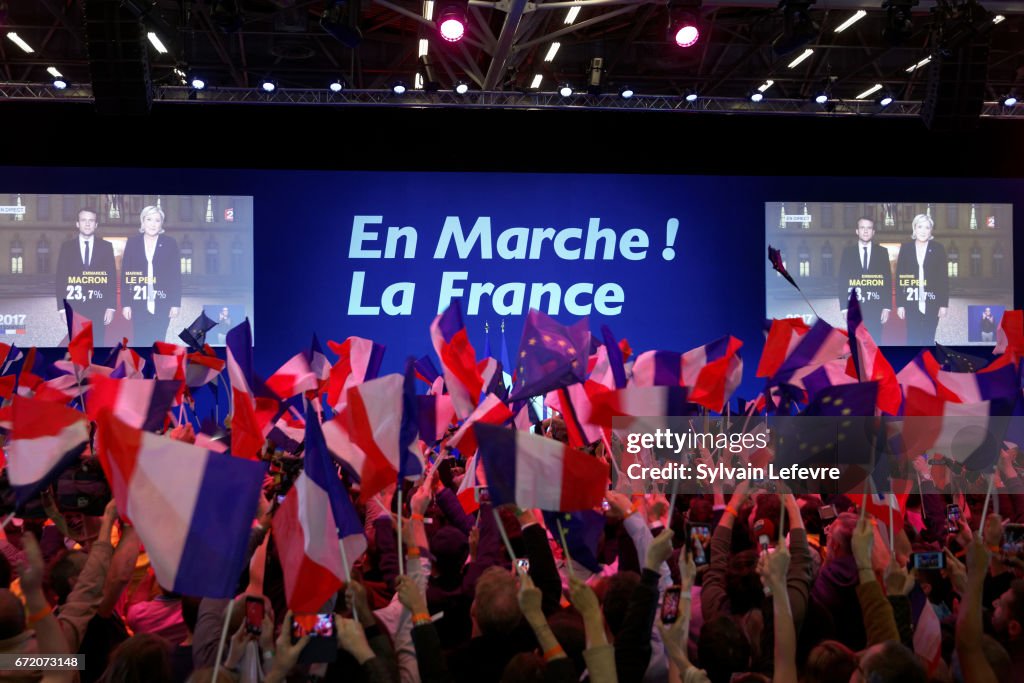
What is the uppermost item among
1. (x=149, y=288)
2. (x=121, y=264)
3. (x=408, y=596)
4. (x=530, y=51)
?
(x=530, y=51)

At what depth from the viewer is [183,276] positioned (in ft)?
42.5

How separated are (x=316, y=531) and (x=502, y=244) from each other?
1106cm

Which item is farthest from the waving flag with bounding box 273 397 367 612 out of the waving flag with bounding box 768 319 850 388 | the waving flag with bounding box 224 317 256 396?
the waving flag with bounding box 768 319 850 388

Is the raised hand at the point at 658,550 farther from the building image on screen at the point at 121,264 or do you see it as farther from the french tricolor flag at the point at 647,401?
the building image on screen at the point at 121,264

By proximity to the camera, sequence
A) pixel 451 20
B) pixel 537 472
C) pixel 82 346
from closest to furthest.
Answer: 1. pixel 537 472
2. pixel 82 346
3. pixel 451 20

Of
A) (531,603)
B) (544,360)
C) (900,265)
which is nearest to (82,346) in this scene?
(544,360)

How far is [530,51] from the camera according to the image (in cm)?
1253

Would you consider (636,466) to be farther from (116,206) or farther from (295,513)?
(116,206)

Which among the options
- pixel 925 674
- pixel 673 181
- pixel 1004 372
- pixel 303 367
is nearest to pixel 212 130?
pixel 673 181

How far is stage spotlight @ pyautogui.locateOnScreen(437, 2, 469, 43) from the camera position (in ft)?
27.6

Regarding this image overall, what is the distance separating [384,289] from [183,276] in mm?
2653

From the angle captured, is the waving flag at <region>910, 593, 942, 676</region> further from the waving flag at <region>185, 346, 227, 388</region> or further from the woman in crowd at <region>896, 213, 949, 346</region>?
the woman in crowd at <region>896, 213, 949, 346</region>

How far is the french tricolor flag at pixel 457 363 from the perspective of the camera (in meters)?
5.14

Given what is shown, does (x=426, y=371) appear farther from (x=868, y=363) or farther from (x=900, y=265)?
(x=900, y=265)
